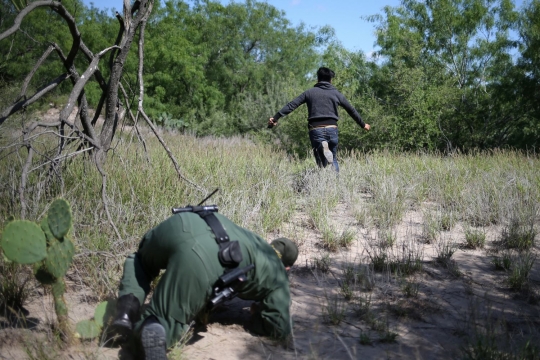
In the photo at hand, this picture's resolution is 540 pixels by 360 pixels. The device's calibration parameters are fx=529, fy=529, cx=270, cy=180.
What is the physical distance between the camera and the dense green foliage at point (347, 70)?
13.8 m

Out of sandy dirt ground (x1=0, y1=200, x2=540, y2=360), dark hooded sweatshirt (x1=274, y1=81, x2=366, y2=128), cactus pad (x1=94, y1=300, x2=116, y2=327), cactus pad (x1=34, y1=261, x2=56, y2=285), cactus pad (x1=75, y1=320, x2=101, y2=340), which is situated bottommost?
sandy dirt ground (x1=0, y1=200, x2=540, y2=360)

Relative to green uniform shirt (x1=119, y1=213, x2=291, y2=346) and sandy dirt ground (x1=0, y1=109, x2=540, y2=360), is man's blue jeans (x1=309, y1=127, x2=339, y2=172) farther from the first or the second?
green uniform shirt (x1=119, y1=213, x2=291, y2=346)

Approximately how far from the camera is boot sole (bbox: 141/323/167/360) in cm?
294

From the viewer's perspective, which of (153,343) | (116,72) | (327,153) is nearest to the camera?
(153,343)

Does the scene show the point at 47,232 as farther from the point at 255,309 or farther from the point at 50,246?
the point at 255,309

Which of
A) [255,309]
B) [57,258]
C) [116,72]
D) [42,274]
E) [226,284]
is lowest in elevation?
[255,309]

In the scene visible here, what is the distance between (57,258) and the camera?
3.38m

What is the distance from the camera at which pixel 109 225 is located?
4801mm

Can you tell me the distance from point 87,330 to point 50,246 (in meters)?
0.59

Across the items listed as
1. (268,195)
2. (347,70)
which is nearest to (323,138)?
(268,195)

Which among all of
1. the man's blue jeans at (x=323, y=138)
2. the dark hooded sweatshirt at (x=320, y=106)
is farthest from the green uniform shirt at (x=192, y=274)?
the dark hooded sweatshirt at (x=320, y=106)

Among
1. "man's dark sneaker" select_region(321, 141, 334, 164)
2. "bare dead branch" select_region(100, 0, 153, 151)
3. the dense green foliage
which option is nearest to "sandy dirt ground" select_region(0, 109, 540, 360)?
"bare dead branch" select_region(100, 0, 153, 151)

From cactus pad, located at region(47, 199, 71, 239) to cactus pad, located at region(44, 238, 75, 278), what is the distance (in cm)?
6

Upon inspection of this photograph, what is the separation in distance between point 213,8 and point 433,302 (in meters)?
25.5
